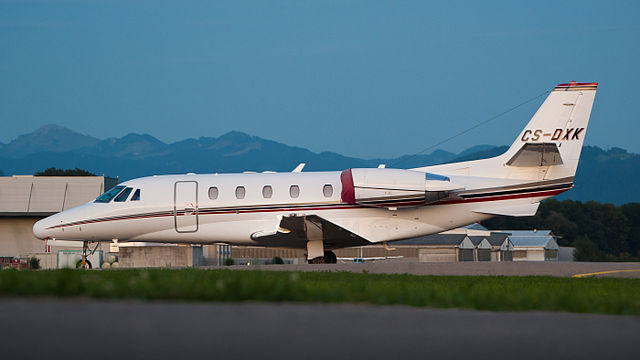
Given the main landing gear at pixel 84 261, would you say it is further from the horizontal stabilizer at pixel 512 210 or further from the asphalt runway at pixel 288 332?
the asphalt runway at pixel 288 332

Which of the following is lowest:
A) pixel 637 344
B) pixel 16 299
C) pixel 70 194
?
pixel 637 344

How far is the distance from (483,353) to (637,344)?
1422 mm

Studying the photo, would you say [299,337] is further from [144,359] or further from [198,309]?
[198,309]

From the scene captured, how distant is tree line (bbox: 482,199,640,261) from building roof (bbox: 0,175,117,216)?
3365 inches

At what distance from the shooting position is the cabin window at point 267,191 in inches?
980

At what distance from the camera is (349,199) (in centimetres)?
2445

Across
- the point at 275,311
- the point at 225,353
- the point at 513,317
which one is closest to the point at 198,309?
the point at 275,311

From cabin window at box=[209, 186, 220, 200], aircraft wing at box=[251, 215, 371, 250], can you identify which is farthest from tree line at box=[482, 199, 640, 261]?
cabin window at box=[209, 186, 220, 200]

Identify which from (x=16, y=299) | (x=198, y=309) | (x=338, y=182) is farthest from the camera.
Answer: (x=338, y=182)

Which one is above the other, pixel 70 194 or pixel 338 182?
pixel 70 194

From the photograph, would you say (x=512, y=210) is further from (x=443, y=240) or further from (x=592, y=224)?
(x=592, y=224)

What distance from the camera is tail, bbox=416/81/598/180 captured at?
970 inches

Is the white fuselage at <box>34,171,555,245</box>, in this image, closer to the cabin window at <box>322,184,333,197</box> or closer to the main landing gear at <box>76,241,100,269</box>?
the cabin window at <box>322,184,333,197</box>

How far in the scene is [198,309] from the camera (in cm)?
785
